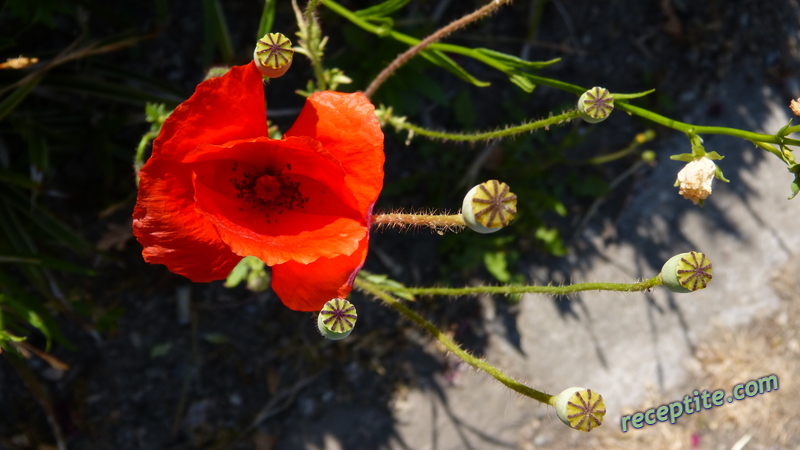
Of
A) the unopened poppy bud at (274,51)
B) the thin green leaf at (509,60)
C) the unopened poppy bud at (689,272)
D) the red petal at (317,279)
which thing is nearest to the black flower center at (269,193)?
the red petal at (317,279)

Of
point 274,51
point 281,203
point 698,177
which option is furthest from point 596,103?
point 281,203

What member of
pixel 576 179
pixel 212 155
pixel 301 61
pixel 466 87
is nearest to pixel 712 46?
pixel 576 179

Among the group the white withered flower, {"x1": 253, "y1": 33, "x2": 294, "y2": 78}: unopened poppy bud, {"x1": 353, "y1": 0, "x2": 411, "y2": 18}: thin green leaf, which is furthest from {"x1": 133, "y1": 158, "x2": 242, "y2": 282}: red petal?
the white withered flower

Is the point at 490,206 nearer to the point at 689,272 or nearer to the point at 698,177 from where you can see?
the point at 689,272

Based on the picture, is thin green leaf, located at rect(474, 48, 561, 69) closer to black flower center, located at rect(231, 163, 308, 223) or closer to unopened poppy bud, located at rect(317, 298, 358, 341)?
black flower center, located at rect(231, 163, 308, 223)

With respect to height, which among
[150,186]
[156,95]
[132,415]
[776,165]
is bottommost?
[132,415]

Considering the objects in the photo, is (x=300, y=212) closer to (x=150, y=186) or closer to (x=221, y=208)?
(x=221, y=208)
